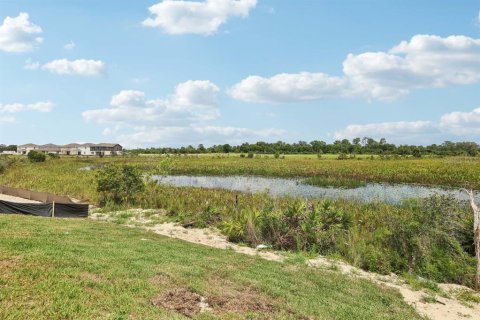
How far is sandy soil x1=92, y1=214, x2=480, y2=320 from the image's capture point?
841 cm

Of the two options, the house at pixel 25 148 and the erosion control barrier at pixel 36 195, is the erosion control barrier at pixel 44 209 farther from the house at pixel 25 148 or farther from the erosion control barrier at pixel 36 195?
the house at pixel 25 148

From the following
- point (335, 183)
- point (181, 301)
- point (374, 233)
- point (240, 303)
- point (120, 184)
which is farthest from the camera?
point (335, 183)

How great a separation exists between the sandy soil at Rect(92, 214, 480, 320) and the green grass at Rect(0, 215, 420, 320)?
61 cm

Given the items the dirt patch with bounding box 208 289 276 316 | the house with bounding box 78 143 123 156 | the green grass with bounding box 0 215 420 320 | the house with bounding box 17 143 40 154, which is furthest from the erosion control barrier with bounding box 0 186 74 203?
the house with bounding box 17 143 40 154

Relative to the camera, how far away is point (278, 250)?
13.2m

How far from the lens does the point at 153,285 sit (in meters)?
6.98

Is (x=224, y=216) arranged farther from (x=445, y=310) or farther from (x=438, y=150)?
(x=438, y=150)

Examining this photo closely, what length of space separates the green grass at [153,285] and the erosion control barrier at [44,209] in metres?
6.96

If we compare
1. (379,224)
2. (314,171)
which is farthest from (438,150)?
(379,224)

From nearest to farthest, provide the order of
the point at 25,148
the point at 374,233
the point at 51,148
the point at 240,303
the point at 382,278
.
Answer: the point at 240,303
the point at 382,278
the point at 374,233
the point at 25,148
the point at 51,148

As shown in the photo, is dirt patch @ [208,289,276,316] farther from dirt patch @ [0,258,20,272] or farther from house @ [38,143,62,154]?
house @ [38,143,62,154]

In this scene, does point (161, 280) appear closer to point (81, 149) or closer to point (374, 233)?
point (374, 233)

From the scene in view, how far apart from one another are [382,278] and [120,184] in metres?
16.3

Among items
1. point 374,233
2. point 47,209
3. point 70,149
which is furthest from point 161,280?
point 70,149
